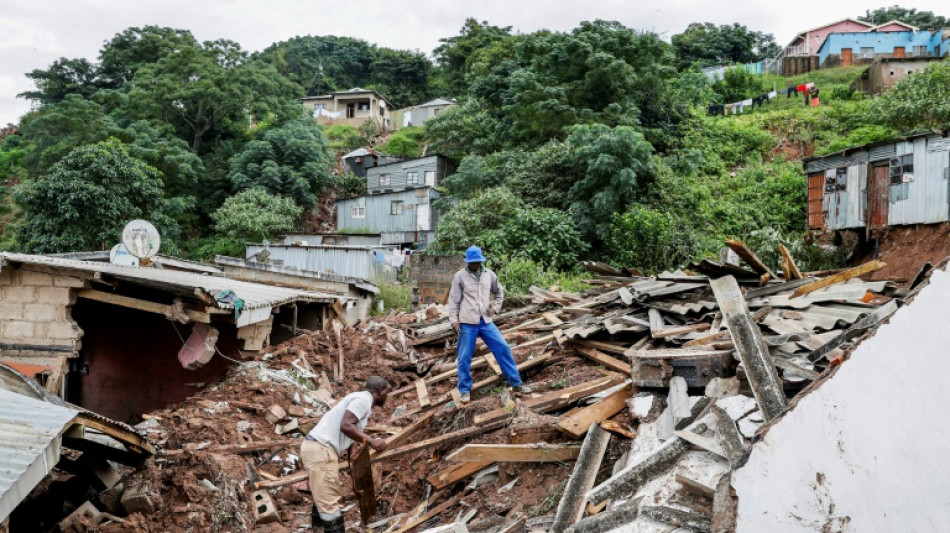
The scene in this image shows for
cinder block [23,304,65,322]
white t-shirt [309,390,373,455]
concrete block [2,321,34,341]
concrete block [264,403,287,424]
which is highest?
cinder block [23,304,65,322]

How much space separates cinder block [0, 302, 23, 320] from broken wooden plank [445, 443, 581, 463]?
6944 millimetres

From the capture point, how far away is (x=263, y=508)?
6246mm

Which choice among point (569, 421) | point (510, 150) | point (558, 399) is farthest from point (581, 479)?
point (510, 150)

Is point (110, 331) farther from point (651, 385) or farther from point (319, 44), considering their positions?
point (319, 44)

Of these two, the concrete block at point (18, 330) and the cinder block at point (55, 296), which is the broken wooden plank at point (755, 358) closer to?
the cinder block at point (55, 296)

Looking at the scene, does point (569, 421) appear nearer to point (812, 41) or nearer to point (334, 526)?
point (334, 526)

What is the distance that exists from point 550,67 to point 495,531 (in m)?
25.3

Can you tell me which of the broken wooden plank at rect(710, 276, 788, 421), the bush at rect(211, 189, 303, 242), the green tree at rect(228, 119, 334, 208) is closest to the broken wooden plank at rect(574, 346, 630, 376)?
the broken wooden plank at rect(710, 276, 788, 421)

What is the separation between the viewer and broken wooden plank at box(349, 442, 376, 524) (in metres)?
5.61

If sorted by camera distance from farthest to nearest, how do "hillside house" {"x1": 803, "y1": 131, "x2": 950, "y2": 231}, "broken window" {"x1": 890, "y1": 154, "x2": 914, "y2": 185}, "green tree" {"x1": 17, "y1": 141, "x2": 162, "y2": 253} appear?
"green tree" {"x1": 17, "y1": 141, "x2": 162, "y2": 253}, "broken window" {"x1": 890, "y1": 154, "x2": 914, "y2": 185}, "hillside house" {"x1": 803, "y1": 131, "x2": 950, "y2": 231}

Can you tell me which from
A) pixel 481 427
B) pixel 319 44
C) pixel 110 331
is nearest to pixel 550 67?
pixel 110 331

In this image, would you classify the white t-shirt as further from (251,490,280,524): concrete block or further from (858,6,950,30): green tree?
(858,6,950,30): green tree

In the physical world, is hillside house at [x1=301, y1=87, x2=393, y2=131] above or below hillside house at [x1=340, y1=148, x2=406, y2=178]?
above

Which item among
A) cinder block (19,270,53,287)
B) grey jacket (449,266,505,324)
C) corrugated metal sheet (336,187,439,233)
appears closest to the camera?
grey jacket (449,266,505,324)
